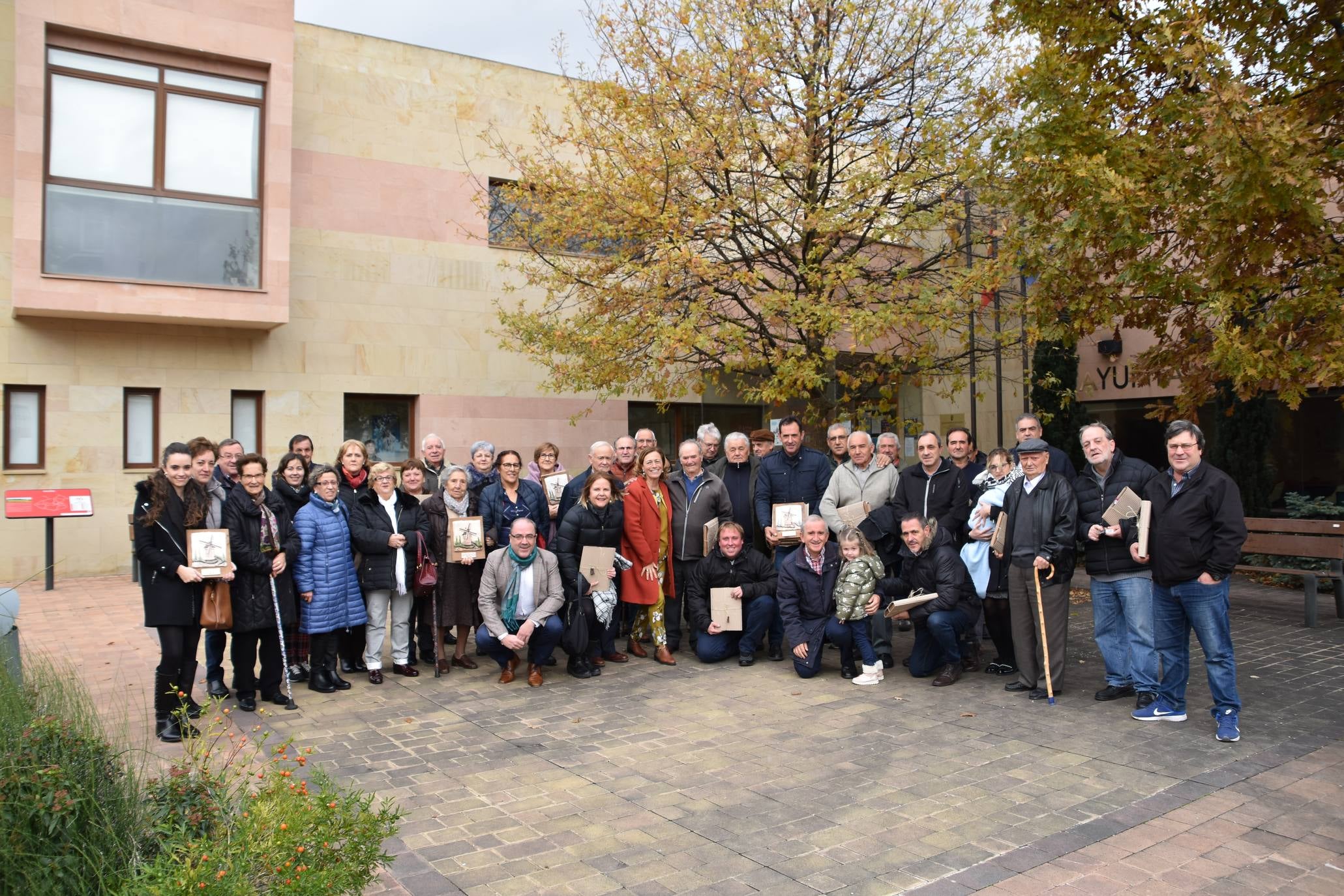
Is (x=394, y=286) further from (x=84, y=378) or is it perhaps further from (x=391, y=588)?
(x=391, y=588)

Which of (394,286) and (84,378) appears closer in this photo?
(84,378)

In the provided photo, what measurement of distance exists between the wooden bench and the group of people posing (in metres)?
3.94

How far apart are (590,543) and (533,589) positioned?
77cm

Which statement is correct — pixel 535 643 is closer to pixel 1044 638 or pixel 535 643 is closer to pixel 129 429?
pixel 1044 638

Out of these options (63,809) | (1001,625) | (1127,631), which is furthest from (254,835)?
(1001,625)

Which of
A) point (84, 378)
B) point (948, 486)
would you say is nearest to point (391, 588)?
point (948, 486)

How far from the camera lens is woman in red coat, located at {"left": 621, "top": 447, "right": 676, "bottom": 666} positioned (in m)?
9.20

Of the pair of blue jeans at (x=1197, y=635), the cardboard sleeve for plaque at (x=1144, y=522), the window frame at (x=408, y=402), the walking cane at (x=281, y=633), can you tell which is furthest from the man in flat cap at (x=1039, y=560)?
the window frame at (x=408, y=402)

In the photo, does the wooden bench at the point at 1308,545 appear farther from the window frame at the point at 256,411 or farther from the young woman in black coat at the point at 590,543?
the window frame at the point at 256,411

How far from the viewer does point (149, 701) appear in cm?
753

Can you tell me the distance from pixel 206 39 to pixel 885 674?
1313cm

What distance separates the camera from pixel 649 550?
922cm

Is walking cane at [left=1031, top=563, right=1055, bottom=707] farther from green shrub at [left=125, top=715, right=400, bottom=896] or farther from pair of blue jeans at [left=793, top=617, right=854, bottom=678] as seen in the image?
green shrub at [left=125, top=715, right=400, bottom=896]

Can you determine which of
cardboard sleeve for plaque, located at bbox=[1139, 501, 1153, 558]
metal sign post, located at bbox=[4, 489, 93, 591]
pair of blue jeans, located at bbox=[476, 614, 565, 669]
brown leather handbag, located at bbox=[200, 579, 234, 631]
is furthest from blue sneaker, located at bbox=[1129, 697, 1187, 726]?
metal sign post, located at bbox=[4, 489, 93, 591]
